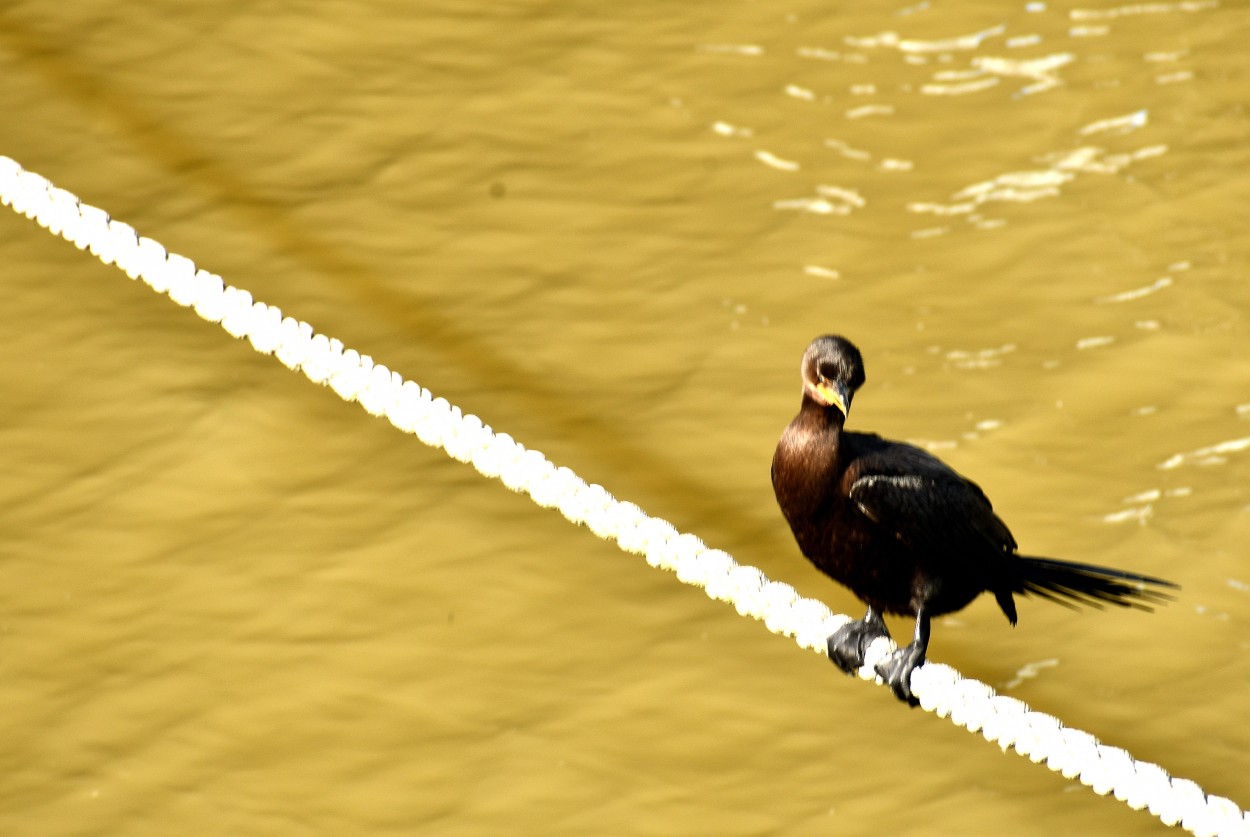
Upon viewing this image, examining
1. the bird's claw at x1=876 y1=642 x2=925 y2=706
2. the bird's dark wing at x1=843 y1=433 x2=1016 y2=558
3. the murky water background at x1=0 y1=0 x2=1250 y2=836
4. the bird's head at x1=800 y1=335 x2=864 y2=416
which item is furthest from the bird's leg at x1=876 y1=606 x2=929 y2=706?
the murky water background at x1=0 y1=0 x2=1250 y2=836

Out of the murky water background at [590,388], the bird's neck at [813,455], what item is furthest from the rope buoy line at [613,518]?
the murky water background at [590,388]

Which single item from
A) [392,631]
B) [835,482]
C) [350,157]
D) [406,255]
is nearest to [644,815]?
[392,631]

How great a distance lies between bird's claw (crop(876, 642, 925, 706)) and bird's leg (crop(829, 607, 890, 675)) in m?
0.08

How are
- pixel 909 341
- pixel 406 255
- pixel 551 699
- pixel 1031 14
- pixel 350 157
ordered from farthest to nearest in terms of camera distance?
1. pixel 1031 14
2. pixel 350 157
3. pixel 406 255
4. pixel 909 341
5. pixel 551 699

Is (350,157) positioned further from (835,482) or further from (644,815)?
(835,482)

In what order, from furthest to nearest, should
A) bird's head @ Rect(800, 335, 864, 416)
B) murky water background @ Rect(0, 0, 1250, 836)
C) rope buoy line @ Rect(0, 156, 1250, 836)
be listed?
murky water background @ Rect(0, 0, 1250, 836)
bird's head @ Rect(800, 335, 864, 416)
rope buoy line @ Rect(0, 156, 1250, 836)

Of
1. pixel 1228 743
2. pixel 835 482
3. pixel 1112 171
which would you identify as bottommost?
pixel 1228 743

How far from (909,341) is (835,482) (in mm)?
1767

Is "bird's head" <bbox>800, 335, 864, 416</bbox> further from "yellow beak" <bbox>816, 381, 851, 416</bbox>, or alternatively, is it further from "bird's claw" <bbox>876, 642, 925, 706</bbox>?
"bird's claw" <bbox>876, 642, 925, 706</bbox>

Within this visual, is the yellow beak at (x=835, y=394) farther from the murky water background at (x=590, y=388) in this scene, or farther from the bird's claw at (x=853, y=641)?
the murky water background at (x=590, y=388)

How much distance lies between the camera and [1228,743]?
283cm

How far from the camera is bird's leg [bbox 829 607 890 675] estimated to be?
2158 mm

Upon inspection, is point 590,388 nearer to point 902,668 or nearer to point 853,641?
point 853,641

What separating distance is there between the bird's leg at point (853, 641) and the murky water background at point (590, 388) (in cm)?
66
